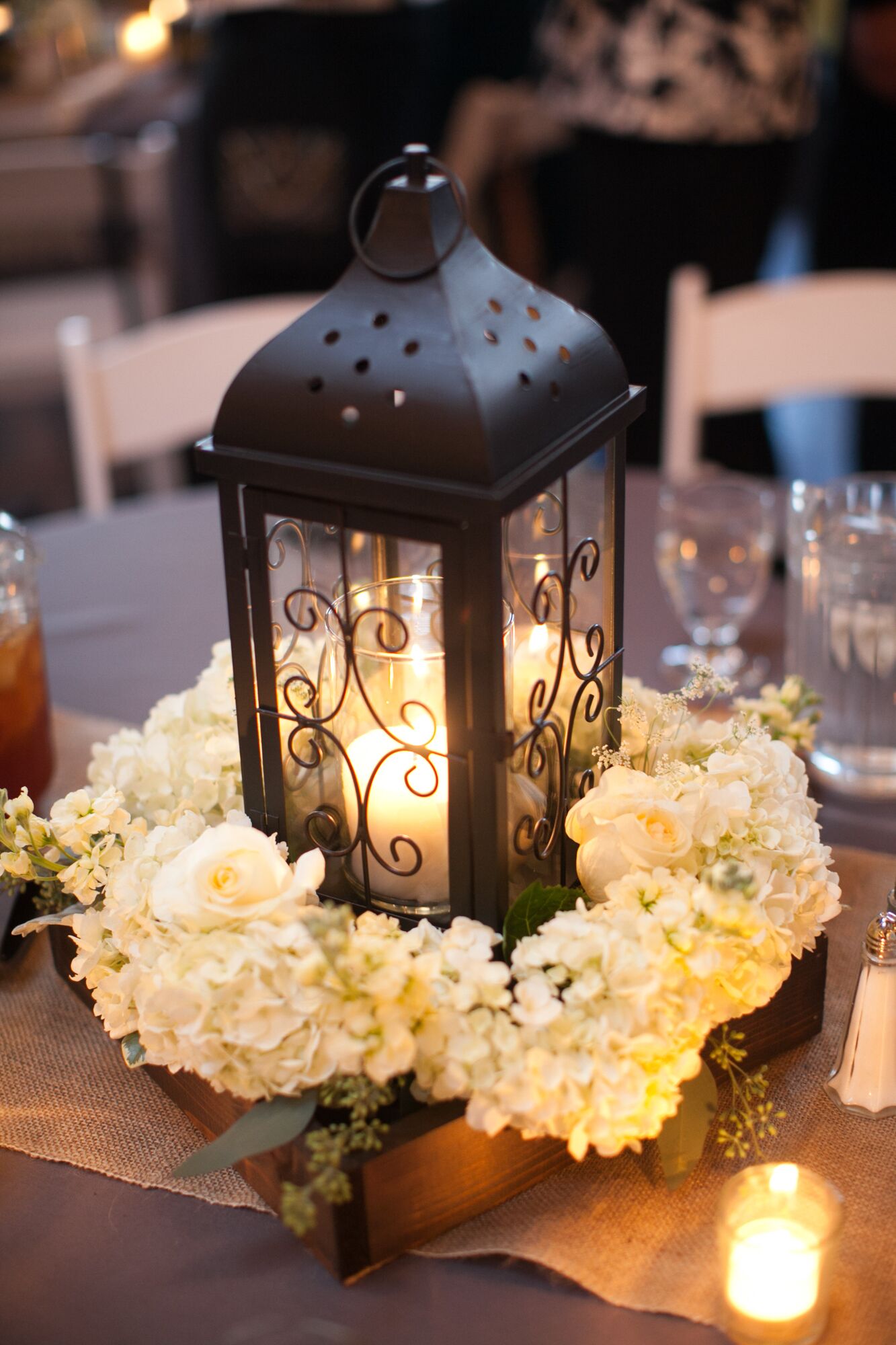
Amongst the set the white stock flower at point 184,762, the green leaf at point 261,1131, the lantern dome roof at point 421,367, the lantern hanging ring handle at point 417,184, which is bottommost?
the green leaf at point 261,1131

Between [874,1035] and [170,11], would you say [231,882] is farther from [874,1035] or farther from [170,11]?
[170,11]

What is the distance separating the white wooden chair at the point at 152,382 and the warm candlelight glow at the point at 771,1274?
4.78ft

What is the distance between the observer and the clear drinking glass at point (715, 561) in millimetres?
1310

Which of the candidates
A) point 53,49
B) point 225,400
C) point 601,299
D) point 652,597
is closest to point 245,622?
point 225,400

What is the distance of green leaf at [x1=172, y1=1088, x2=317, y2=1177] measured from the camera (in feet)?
2.37

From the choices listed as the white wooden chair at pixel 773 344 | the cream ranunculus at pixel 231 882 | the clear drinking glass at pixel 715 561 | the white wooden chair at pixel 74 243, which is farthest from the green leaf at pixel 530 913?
the white wooden chair at pixel 74 243

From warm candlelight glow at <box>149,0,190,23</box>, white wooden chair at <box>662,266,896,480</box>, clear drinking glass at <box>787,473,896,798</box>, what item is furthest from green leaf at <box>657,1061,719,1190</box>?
warm candlelight glow at <box>149,0,190,23</box>

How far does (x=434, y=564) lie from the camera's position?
927mm

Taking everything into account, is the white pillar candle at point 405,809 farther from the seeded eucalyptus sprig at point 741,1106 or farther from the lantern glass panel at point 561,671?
the seeded eucalyptus sprig at point 741,1106

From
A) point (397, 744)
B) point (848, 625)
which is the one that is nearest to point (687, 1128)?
point (397, 744)

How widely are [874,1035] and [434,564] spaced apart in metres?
0.40

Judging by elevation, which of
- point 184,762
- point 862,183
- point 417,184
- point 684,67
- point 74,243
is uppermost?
point 417,184

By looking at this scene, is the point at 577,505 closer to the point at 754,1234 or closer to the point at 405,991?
the point at 405,991

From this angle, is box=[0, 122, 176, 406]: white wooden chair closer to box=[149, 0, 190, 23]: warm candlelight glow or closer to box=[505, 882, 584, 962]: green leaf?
box=[149, 0, 190, 23]: warm candlelight glow
